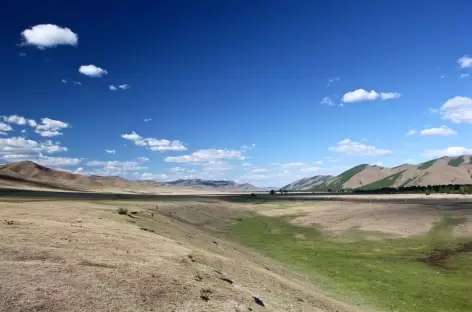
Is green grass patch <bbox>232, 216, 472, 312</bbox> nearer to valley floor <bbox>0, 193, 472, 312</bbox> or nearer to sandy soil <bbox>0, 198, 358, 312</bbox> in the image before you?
valley floor <bbox>0, 193, 472, 312</bbox>

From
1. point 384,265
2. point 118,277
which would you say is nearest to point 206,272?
point 118,277

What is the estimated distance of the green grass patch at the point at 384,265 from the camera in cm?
3173

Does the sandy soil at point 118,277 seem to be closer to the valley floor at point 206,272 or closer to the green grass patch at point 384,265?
the valley floor at point 206,272

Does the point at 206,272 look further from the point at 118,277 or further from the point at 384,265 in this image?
the point at 384,265

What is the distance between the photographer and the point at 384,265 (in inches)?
1732

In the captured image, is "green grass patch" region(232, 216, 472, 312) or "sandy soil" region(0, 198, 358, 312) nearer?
"sandy soil" region(0, 198, 358, 312)

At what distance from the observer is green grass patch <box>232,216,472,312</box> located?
1249 inches

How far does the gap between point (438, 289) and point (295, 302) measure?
55.5ft

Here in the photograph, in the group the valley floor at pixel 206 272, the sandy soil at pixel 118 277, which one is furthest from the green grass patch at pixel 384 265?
the sandy soil at pixel 118 277

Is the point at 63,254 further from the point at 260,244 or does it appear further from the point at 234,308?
the point at 260,244

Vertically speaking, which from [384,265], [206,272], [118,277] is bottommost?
[384,265]

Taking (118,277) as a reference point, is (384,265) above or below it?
below

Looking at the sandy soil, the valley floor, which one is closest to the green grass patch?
the valley floor

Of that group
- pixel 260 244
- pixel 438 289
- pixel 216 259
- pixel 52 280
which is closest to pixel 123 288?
pixel 52 280
